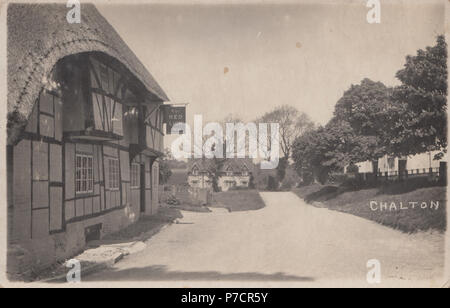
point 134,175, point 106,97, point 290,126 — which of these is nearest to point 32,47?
point 106,97

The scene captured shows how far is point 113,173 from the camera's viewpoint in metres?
12.8

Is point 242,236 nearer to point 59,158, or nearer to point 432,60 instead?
point 59,158

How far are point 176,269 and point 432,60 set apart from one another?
40.2 feet

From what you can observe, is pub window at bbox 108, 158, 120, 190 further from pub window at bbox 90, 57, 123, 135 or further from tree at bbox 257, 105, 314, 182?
tree at bbox 257, 105, 314, 182

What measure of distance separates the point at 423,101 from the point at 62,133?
496 inches

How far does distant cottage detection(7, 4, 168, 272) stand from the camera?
7121 millimetres

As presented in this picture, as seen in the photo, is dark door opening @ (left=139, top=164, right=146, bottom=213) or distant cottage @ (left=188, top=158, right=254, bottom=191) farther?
distant cottage @ (left=188, top=158, right=254, bottom=191)

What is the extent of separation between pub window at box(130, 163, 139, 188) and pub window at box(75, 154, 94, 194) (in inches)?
168

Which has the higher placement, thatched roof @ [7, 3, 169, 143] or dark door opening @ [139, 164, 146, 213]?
Answer: thatched roof @ [7, 3, 169, 143]

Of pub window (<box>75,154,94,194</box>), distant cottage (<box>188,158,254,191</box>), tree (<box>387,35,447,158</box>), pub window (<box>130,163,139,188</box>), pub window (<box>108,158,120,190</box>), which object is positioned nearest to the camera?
pub window (<box>75,154,94,194</box>)

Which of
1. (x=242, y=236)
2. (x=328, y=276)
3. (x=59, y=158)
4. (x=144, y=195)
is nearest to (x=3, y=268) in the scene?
(x=59, y=158)

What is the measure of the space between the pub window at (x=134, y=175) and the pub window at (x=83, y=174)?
14.0 ft

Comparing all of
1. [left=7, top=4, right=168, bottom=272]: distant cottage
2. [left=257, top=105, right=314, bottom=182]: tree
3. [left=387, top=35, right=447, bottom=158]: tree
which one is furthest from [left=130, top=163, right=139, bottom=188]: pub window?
[left=387, top=35, right=447, bottom=158]: tree

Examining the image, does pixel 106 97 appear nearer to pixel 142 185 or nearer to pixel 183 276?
pixel 183 276
